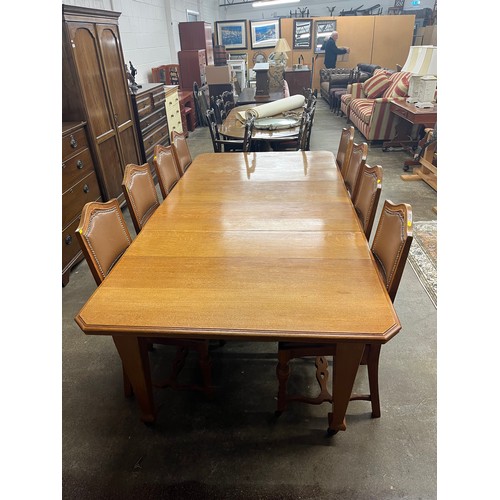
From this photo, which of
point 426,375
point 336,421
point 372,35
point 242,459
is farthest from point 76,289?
point 372,35

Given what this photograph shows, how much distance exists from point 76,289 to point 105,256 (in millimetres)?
1237

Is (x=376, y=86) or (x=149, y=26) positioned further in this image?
(x=376, y=86)

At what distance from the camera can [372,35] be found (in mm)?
9375

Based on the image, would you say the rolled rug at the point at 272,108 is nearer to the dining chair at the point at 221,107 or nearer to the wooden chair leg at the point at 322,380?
the dining chair at the point at 221,107

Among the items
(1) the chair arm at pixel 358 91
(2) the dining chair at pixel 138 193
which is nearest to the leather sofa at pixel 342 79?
(1) the chair arm at pixel 358 91

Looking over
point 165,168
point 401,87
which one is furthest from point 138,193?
point 401,87

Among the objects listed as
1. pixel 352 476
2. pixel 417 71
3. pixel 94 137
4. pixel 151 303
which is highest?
pixel 417 71

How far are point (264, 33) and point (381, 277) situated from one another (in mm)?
10565

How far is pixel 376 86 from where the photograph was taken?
5.73 metres

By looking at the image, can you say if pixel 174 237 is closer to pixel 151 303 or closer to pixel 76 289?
pixel 151 303

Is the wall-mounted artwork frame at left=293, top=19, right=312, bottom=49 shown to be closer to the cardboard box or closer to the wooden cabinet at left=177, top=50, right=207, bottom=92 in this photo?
the wooden cabinet at left=177, top=50, right=207, bottom=92

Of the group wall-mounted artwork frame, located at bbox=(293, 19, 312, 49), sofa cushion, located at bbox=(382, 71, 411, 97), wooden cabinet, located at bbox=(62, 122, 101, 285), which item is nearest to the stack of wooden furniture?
wooden cabinet, located at bbox=(62, 122, 101, 285)

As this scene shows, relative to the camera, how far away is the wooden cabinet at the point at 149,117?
11.7ft

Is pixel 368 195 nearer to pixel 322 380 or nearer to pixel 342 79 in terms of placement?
pixel 322 380
